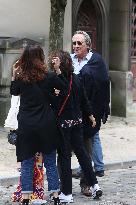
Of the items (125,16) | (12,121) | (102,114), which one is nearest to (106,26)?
(125,16)

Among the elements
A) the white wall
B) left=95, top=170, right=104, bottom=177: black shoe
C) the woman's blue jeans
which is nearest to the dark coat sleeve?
the woman's blue jeans

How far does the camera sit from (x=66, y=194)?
684cm

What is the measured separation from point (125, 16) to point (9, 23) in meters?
3.16

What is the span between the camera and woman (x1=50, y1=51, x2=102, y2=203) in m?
6.77

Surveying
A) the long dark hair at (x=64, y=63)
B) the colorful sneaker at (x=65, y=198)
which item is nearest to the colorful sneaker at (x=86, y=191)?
the colorful sneaker at (x=65, y=198)

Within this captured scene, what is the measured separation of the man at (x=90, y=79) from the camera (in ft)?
23.8

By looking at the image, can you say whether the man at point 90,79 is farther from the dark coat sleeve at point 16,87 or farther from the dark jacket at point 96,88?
the dark coat sleeve at point 16,87

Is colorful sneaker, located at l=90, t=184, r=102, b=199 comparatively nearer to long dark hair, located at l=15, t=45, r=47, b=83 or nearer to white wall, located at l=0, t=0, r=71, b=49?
long dark hair, located at l=15, t=45, r=47, b=83

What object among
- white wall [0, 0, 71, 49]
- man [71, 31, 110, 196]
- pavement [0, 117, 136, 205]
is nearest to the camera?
pavement [0, 117, 136, 205]

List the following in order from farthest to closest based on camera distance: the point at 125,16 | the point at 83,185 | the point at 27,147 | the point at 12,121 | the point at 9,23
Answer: the point at 125,16, the point at 9,23, the point at 83,185, the point at 12,121, the point at 27,147

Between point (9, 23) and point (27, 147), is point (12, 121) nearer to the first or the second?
point (27, 147)

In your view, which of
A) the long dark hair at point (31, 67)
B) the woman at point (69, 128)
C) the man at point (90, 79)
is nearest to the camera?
the long dark hair at point (31, 67)

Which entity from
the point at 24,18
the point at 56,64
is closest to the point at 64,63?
the point at 56,64

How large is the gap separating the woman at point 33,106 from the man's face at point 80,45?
0.90 metres
